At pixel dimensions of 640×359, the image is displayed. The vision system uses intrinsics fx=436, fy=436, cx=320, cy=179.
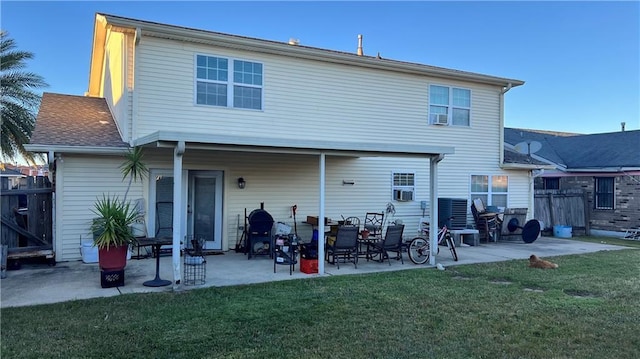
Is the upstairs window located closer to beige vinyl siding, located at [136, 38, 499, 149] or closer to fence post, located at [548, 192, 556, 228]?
fence post, located at [548, 192, 556, 228]

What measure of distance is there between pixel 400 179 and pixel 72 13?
10.4 meters

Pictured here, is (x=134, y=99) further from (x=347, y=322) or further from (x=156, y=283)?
(x=347, y=322)

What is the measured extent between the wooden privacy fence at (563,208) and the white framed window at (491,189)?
2376mm

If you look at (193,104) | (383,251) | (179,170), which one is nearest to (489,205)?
(383,251)

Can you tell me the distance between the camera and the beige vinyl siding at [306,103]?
9336 millimetres

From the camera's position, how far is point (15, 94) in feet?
45.0

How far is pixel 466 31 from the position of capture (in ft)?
46.7

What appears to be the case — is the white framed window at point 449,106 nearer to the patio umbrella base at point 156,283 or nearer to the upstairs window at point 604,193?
the upstairs window at point 604,193

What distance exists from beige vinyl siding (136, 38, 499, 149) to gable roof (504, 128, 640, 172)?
19.1ft

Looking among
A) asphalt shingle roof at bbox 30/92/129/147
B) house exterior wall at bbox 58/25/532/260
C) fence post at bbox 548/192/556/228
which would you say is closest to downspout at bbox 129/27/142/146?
house exterior wall at bbox 58/25/532/260

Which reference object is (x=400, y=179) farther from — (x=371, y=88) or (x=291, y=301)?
(x=291, y=301)

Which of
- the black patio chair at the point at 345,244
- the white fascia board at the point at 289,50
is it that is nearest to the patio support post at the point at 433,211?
the black patio chair at the point at 345,244

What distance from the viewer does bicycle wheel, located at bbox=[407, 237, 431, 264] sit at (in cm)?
906

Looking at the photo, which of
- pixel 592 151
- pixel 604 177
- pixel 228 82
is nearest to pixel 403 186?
pixel 228 82
